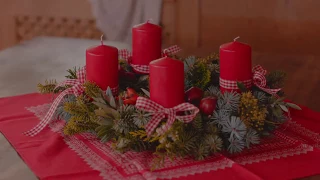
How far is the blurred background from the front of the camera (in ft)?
9.62

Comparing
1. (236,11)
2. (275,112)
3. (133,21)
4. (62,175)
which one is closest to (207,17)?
(236,11)

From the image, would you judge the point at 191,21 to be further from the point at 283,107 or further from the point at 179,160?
the point at 179,160

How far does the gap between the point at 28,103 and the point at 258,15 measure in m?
1.82

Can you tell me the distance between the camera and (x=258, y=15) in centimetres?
300

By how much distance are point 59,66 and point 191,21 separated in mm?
1358

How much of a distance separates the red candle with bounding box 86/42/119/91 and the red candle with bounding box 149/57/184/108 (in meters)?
0.15

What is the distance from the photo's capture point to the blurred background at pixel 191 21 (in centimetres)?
293

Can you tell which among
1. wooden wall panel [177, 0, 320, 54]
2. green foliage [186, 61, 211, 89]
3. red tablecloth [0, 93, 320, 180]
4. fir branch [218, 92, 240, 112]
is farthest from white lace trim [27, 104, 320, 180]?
wooden wall panel [177, 0, 320, 54]

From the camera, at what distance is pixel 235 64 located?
1223 millimetres

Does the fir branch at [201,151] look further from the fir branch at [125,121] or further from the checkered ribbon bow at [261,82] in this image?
the checkered ribbon bow at [261,82]

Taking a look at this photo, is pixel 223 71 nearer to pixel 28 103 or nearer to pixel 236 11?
pixel 28 103

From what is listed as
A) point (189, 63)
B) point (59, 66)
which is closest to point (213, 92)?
point (189, 63)

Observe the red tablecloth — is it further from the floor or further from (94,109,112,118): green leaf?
the floor

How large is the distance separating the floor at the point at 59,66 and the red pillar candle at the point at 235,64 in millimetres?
325
